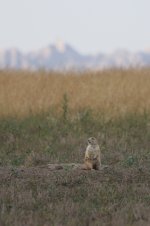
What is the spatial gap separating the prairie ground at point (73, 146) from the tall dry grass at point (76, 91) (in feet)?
0.09

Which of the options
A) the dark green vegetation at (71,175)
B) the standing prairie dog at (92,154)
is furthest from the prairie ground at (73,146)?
the standing prairie dog at (92,154)

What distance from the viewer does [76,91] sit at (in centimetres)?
1902

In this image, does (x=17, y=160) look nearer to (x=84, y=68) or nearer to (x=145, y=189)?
(x=145, y=189)

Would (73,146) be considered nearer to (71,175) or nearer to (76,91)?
(76,91)

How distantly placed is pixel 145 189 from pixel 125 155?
4.09 meters

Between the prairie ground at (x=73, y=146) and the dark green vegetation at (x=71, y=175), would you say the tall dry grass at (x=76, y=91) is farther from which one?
the dark green vegetation at (x=71, y=175)

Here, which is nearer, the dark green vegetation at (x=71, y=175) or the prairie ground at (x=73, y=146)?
the dark green vegetation at (x=71, y=175)

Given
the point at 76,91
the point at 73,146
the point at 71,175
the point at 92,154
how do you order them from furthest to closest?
the point at 76,91
the point at 73,146
the point at 92,154
the point at 71,175

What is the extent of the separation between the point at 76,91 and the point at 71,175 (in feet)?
28.3

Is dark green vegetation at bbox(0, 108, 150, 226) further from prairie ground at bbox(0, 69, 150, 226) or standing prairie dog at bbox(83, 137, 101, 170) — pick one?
standing prairie dog at bbox(83, 137, 101, 170)

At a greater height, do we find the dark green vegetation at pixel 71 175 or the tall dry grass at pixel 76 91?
the tall dry grass at pixel 76 91

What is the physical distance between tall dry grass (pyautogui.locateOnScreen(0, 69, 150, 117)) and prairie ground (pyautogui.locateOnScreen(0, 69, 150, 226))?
0.03 meters

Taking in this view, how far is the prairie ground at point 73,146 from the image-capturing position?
346 inches

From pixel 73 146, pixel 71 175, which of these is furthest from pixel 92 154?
pixel 73 146
